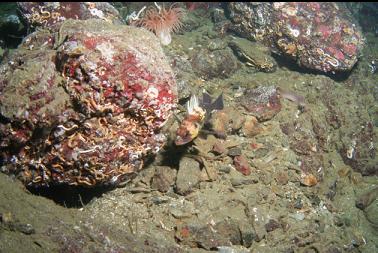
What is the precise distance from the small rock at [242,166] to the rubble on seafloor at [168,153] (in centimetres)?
2

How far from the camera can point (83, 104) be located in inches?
132

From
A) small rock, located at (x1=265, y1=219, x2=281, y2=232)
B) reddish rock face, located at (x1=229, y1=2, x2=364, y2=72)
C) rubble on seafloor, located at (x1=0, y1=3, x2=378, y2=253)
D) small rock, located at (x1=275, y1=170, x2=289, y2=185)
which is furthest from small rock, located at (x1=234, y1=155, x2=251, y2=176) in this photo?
reddish rock face, located at (x1=229, y1=2, x2=364, y2=72)

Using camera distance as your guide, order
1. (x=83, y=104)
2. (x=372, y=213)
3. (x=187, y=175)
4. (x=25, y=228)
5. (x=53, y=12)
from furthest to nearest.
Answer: (x=372, y=213)
(x=53, y=12)
(x=187, y=175)
(x=83, y=104)
(x=25, y=228)

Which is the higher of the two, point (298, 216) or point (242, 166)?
point (242, 166)

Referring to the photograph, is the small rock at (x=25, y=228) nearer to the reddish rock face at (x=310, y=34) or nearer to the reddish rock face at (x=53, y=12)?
the reddish rock face at (x=53, y=12)

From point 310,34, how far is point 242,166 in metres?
4.20

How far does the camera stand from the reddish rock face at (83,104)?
3365 mm

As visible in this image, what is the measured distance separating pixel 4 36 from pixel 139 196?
455 centimetres

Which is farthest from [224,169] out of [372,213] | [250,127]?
[372,213]

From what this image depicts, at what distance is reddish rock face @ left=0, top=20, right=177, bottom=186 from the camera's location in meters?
3.37

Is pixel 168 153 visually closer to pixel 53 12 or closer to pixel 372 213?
pixel 53 12

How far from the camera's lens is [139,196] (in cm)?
425

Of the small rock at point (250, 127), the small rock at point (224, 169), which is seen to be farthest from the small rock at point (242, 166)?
the small rock at point (250, 127)

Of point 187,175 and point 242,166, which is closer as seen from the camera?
point 187,175
